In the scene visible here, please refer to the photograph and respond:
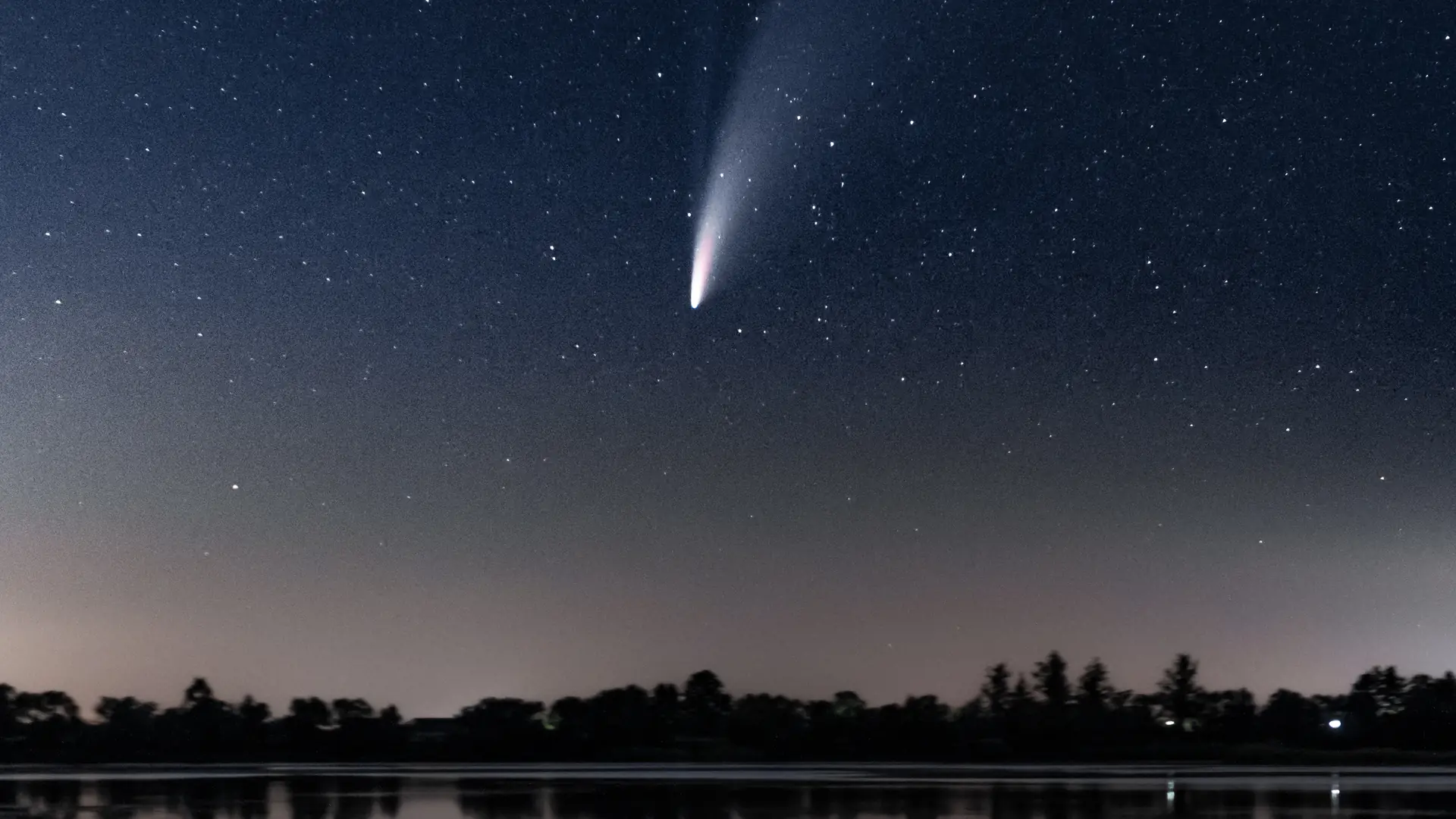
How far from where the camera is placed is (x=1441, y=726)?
100m

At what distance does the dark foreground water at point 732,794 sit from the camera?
3431 cm

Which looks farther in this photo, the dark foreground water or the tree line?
the tree line

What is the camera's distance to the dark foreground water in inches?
1351

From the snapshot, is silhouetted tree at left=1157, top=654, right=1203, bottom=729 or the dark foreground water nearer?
→ the dark foreground water

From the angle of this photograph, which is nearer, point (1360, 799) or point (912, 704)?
point (1360, 799)

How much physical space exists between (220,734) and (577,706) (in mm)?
21245

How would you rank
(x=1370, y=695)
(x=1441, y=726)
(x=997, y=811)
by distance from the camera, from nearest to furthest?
(x=997, y=811), (x=1441, y=726), (x=1370, y=695)

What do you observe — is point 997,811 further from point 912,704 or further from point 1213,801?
point 912,704

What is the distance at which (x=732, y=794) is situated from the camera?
41.9m

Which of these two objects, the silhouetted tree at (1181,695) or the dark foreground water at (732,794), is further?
the silhouetted tree at (1181,695)

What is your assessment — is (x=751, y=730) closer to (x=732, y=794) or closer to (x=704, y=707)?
(x=704, y=707)

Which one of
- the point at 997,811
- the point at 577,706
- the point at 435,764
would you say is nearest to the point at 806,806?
the point at 997,811

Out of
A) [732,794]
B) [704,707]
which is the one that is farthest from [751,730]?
[732,794]

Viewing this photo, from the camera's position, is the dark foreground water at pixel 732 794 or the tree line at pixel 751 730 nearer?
the dark foreground water at pixel 732 794
